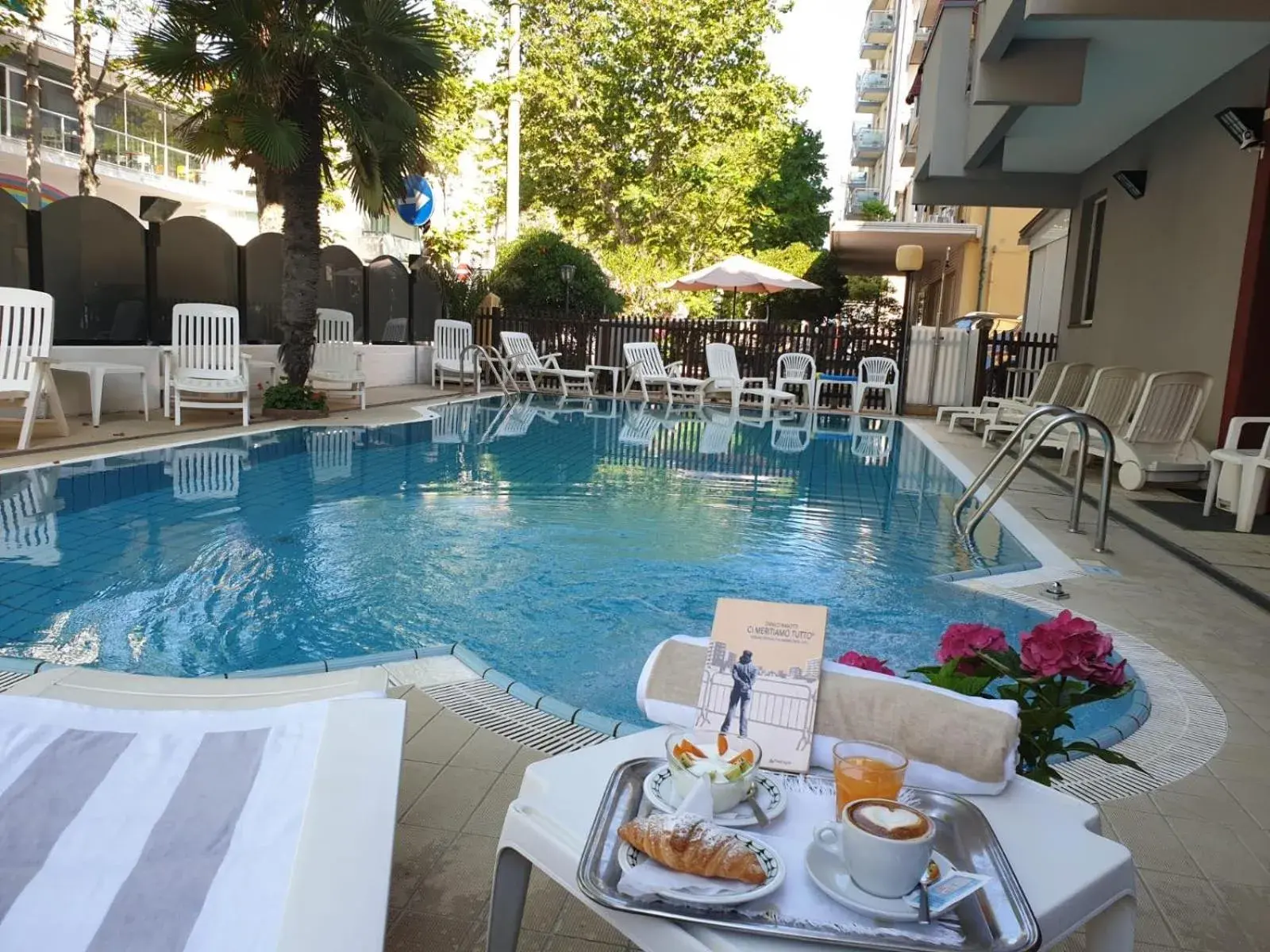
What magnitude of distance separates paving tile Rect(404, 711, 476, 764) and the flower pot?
784cm

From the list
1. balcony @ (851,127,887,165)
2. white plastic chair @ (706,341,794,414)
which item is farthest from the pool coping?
balcony @ (851,127,887,165)

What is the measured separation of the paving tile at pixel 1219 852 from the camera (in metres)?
2.06

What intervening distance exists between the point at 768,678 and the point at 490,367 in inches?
601

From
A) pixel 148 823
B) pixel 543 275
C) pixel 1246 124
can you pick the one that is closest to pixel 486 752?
pixel 148 823

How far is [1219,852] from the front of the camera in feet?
7.08

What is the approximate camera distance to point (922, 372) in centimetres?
1497

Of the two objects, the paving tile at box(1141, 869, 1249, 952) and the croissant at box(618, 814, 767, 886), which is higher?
the croissant at box(618, 814, 767, 886)

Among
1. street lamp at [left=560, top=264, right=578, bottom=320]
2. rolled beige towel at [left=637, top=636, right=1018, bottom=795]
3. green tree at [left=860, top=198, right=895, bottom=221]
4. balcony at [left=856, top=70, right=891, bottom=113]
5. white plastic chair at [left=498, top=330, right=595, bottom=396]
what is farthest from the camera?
balcony at [left=856, top=70, right=891, bottom=113]

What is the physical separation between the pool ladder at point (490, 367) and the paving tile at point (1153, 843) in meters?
12.6

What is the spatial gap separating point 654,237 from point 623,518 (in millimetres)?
22118

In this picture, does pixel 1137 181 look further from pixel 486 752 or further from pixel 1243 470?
pixel 486 752

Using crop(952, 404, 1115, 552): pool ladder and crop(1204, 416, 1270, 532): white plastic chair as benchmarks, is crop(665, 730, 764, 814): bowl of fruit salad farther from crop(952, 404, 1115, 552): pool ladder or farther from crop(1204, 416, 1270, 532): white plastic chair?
crop(1204, 416, 1270, 532): white plastic chair

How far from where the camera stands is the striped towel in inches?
48.3

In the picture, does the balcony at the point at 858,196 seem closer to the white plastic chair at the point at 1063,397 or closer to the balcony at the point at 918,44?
the balcony at the point at 918,44
